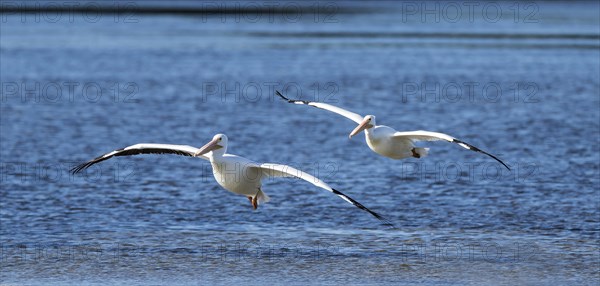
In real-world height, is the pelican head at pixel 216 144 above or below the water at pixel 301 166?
above

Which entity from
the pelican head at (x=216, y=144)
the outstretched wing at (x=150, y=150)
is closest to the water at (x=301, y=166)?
the outstretched wing at (x=150, y=150)

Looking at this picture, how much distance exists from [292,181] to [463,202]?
13.7 ft

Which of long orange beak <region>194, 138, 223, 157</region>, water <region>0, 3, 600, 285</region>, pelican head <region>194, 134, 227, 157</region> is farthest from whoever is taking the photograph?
water <region>0, 3, 600, 285</region>

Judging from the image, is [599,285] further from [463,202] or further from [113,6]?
[113,6]

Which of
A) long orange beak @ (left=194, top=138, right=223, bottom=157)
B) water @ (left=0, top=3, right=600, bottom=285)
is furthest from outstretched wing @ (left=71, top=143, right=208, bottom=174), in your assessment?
water @ (left=0, top=3, right=600, bottom=285)

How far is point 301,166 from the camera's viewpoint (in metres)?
28.0

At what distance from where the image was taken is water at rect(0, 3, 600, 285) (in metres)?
18.5

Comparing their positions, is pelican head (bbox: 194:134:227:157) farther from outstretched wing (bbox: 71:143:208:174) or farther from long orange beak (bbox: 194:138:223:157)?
outstretched wing (bbox: 71:143:208:174)

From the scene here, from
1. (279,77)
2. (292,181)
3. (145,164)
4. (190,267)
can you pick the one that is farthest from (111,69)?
(190,267)

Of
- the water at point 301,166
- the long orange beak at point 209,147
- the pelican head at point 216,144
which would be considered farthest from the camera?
the water at point 301,166

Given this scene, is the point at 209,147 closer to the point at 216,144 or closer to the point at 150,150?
the point at 216,144

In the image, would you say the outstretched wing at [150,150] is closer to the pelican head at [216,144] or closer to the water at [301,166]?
the pelican head at [216,144]

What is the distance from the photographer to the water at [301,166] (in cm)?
1855

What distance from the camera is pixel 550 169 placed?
88.9ft
